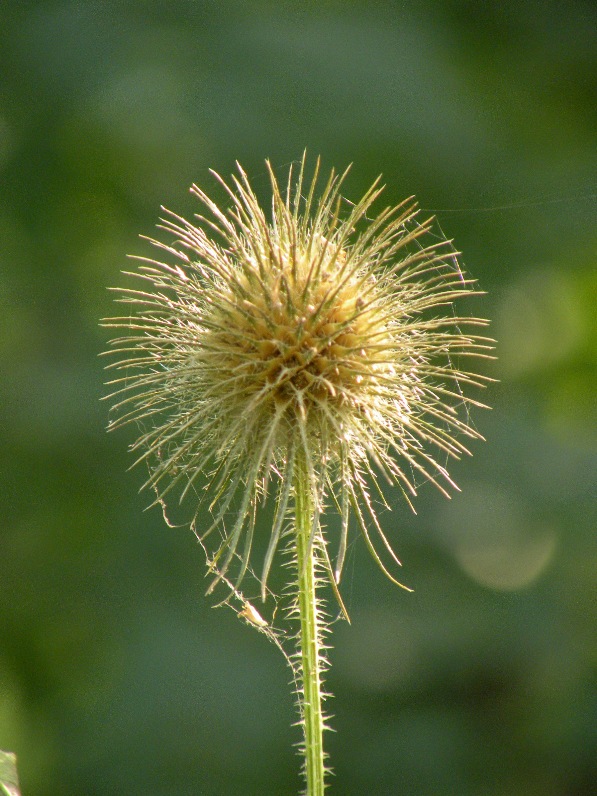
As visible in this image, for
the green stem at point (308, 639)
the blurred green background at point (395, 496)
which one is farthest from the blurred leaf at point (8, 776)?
the blurred green background at point (395, 496)

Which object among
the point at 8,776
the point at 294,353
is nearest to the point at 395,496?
the point at 294,353

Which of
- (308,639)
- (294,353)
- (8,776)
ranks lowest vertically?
(8,776)

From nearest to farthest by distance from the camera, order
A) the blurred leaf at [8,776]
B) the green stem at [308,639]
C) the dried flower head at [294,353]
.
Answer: the blurred leaf at [8,776] < the green stem at [308,639] < the dried flower head at [294,353]

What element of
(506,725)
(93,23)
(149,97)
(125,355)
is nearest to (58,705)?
(125,355)

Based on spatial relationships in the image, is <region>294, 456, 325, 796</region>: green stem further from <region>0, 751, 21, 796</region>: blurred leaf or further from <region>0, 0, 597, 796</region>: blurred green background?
<region>0, 0, 597, 796</region>: blurred green background

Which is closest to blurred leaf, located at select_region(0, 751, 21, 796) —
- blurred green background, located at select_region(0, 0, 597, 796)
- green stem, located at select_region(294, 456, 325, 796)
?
green stem, located at select_region(294, 456, 325, 796)

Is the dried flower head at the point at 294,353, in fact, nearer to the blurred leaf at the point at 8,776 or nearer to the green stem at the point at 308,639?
the green stem at the point at 308,639

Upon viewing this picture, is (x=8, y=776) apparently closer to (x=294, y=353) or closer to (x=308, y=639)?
(x=308, y=639)
